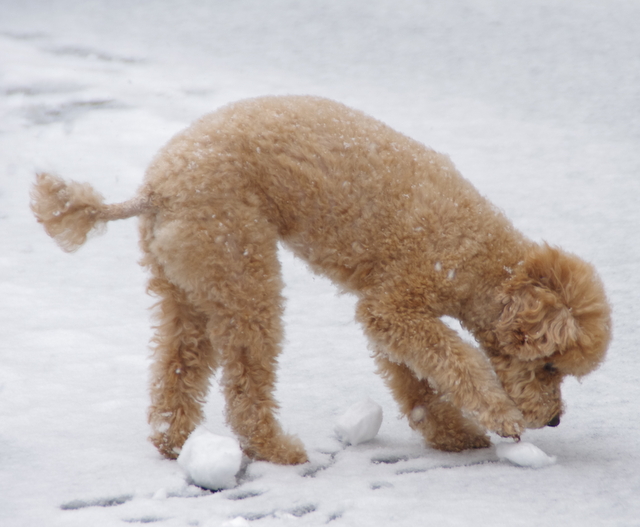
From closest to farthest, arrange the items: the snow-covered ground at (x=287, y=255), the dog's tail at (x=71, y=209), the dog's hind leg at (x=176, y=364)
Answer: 1. the snow-covered ground at (x=287, y=255)
2. the dog's tail at (x=71, y=209)
3. the dog's hind leg at (x=176, y=364)

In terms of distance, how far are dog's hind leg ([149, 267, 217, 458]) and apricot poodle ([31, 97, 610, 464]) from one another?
1 centimetres

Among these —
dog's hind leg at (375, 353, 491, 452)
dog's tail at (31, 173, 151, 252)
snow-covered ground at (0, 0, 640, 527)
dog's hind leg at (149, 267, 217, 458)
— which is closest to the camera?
snow-covered ground at (0, 0, 640, 527)

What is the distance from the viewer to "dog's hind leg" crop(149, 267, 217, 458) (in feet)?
10.7

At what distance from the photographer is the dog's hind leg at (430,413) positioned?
3.38 m

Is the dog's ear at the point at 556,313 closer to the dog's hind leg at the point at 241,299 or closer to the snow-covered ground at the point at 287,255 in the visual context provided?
the snow-covered ground at the point at 287,255

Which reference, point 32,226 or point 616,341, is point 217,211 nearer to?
point 616,341

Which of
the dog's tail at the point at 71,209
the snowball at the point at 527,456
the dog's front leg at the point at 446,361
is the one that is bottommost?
the snowball at the point at 527,456

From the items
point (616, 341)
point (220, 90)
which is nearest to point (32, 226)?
point (220, 90)

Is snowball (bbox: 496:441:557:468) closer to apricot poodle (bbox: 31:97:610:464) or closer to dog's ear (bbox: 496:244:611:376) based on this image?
apricot poodle (bbox: 31:97:610:464)

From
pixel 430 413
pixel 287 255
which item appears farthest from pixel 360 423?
pixel 287 255

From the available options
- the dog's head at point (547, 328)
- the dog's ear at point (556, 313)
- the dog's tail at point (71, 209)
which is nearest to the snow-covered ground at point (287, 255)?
the dog's head at point (547, 328)

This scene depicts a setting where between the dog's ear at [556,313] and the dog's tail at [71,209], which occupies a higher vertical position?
the dog's tail at [71,209]

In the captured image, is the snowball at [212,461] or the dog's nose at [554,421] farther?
the dog's nose at [554,421]

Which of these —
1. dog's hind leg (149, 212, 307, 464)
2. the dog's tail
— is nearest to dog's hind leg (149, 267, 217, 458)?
dog's hind leg (149, 212, 307, 464)
